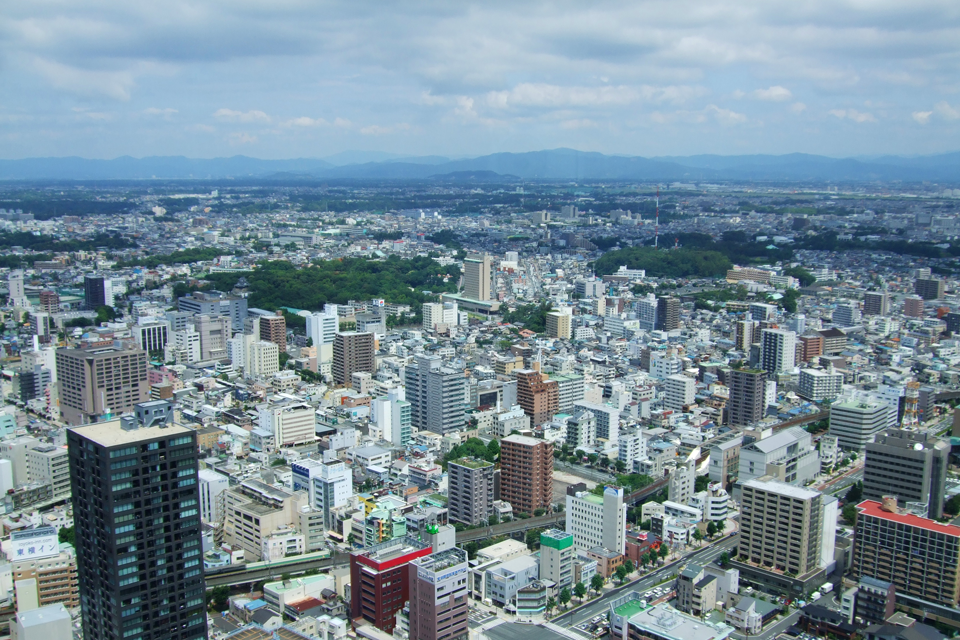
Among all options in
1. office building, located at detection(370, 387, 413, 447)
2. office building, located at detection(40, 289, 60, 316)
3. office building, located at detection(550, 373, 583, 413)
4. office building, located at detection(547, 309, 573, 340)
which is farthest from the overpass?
office building, located at detection(40, 289, 60, 316)

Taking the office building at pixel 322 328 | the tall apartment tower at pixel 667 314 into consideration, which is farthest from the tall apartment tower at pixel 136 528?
the tall apartment tower at pixel 667 314

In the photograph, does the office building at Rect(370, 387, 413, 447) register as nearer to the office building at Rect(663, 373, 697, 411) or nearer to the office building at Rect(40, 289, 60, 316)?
the office building at Rect(663, 373, 697, 411)

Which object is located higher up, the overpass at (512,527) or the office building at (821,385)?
the office building at (821,385)

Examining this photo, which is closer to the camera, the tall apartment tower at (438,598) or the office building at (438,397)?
the tall apartment tower at (438,598)

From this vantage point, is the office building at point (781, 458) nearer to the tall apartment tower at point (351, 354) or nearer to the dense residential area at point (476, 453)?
the dense residential area at point (476, 453)

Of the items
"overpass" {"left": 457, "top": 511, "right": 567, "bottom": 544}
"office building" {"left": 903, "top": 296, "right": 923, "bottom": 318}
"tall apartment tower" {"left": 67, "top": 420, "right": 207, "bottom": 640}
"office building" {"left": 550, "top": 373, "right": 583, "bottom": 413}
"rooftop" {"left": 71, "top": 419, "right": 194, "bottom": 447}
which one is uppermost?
"rooftop" {"left": 71, "top": 419, "right": 194, "bottom": 447}

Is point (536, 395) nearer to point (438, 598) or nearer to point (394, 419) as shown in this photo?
point (394, 419)

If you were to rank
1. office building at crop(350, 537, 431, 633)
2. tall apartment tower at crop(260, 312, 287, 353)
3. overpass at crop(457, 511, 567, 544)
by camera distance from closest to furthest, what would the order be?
office building at crop(350, 537, 431, 633) → overpass at crop(457, 511, 567, 544) → tall apartment tower at crop(260, 312, 287, 353)

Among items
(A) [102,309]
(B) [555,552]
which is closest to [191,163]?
(A) [102,309]

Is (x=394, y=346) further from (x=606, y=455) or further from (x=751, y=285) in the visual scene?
(x=751, y=285)
